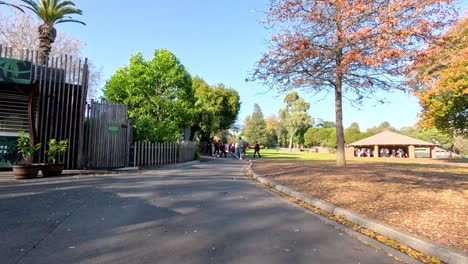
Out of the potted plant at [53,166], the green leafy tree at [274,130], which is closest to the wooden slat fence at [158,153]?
the potted plant at [53,166]

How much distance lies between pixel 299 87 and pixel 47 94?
12.2m

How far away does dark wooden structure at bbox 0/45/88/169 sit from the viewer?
13.1 m

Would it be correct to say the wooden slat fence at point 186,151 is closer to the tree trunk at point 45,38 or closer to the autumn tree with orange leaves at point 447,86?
the tree trunk at point 45,38

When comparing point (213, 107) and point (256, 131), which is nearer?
point (213, 107)

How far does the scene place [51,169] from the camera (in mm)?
11508

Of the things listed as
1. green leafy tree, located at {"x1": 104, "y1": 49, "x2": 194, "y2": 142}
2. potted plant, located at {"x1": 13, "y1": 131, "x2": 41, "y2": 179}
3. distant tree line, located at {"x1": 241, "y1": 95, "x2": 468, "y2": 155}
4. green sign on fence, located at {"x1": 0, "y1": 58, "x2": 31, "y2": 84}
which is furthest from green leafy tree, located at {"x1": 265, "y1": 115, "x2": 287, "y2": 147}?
potted plant, located at {"x1": 13, "y1": 131, "x2": 41, "y2": 179}

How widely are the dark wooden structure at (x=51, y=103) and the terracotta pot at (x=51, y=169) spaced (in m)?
1.67

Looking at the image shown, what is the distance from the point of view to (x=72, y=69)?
14.1 metres

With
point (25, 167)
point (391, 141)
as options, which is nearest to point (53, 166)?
point (25, 167)

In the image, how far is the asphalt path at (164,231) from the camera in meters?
3.56

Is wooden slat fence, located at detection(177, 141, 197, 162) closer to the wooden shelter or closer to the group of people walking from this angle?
the group of people walking

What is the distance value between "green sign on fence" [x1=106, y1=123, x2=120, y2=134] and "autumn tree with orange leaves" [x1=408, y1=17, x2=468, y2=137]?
17235 millimetres

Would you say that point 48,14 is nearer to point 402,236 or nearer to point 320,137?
point 402,236

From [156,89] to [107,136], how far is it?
10517 millimetres
